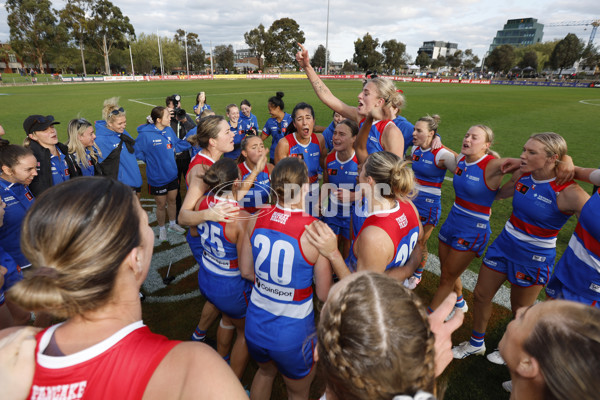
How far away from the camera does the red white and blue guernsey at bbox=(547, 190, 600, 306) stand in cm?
254

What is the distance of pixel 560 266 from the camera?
2852mm

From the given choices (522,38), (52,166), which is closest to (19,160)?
(52,166)

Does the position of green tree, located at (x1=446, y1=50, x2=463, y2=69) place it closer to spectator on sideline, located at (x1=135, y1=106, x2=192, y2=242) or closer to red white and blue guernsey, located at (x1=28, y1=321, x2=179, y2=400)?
spectator on sideline, located at (x1=135, y1=106, x2=192, y2=242)

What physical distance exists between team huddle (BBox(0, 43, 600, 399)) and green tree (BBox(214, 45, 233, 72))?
110 metres

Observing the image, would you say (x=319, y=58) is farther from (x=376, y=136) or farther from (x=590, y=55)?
(x=376, y=136)

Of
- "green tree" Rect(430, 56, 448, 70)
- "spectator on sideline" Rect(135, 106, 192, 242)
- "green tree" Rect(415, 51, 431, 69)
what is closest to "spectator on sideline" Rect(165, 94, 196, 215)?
"spectator on sideline" Rect(135, 106, 192, 242)

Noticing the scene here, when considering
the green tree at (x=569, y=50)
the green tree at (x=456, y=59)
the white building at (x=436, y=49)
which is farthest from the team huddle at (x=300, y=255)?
the white building at (x=436, y=49)

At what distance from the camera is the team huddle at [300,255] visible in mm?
1094

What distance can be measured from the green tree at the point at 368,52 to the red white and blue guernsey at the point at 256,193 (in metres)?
93.5

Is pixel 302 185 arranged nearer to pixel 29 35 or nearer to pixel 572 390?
pixel 572 390

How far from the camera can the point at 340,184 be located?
5.24 metres

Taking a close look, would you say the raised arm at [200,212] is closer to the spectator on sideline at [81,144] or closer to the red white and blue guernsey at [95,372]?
the red white and blue guernsey at [95,372]

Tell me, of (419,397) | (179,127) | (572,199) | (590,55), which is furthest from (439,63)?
(419,397)

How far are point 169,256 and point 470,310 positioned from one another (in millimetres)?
5087
